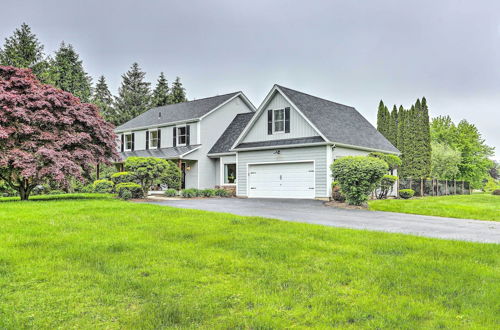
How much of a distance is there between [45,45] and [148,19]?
2152cm

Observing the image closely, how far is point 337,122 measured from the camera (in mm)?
21531

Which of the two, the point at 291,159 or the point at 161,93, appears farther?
the point at 161,93

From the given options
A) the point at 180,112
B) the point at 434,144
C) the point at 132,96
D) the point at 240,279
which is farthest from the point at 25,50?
the point at 434,144

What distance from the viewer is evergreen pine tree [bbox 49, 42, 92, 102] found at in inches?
1420

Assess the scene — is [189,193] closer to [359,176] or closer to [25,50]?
[359,176]

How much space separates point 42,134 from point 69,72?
26.1m

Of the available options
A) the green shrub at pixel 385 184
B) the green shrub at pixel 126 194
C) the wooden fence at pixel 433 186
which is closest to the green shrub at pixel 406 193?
the green shrub at pixel 385 184

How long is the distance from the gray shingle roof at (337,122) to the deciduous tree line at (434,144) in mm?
5450

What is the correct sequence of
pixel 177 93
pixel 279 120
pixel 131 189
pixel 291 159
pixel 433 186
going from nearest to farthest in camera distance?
pixel 131 189
pixel 291 159
pixel 279 120
pixel 433 186
pixel 177 93

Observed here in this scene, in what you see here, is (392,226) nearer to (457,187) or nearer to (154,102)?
(457,187)

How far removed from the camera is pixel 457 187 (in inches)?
1265

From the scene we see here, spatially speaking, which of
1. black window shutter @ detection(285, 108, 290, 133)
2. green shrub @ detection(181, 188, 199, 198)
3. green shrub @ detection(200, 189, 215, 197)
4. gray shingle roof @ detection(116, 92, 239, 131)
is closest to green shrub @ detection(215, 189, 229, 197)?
green shrub @ detection(200, 189, 215, 197)

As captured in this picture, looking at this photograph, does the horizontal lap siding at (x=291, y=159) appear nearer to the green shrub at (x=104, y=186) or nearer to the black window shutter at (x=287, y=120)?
the black window shutter at (x=287, y=120)

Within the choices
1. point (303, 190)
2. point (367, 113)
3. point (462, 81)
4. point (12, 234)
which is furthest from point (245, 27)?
point (367, 113)
